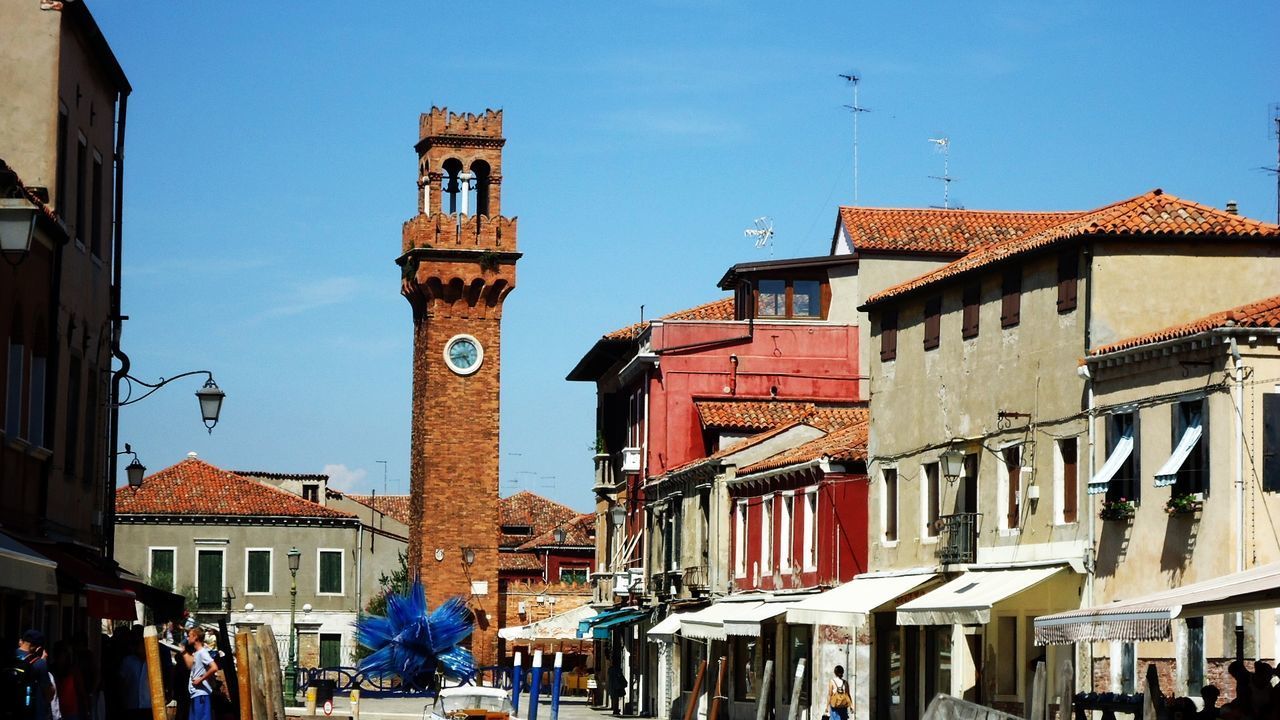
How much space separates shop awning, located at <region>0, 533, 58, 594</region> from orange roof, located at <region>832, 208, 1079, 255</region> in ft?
106

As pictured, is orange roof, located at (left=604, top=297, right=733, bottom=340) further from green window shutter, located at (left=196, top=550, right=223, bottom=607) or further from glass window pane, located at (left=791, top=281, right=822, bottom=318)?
green window shutter, located at (left=196, top=550, right=223, bottom=607)

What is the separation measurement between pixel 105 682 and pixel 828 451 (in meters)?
18.9

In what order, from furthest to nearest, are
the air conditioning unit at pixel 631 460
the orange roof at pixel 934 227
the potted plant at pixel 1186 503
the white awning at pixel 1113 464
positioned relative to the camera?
the air conditioning unit at pixel 631 460 < the orange roof at pixel 934 227 < the white awning at pixel 1113 464 < the potted plant at pixel 1186 503

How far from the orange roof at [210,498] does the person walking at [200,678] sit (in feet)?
174

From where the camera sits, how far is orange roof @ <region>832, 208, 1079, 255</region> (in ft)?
150

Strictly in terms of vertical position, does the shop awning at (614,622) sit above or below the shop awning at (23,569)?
below

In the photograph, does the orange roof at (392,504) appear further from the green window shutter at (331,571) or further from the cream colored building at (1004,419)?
the cream colored building at (1004,419)

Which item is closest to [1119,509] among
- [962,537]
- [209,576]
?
[962,537]

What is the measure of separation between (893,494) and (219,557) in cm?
4307

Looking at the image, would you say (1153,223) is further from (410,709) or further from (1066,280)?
(410,709)

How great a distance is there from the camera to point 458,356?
207 feet

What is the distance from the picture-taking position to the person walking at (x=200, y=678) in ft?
66.1

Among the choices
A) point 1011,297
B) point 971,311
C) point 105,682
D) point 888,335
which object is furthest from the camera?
point 888,335

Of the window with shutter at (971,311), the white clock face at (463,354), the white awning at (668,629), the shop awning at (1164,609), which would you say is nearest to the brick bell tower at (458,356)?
the white clock face at (463,354)
